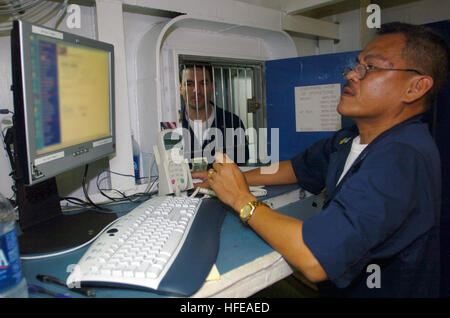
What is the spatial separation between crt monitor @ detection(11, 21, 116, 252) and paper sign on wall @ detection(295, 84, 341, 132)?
1142mm

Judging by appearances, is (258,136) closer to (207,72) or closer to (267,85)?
(267,85)

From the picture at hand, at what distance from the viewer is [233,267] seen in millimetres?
747

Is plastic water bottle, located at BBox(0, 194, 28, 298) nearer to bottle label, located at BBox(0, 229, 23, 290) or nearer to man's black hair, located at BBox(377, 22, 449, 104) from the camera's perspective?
bottle label, located at BBox(0, 229, 23, 290)

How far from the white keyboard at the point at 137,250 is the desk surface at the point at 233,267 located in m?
0.04

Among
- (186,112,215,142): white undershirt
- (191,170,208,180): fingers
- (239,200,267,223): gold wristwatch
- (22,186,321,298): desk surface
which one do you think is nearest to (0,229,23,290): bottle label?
(22,186,321,298): desk surface

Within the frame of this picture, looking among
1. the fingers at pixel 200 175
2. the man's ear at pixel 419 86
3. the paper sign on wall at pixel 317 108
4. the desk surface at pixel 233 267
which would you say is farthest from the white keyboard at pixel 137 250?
the paper sign on wall at pixel 317 108

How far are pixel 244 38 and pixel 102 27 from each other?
3.06 ft

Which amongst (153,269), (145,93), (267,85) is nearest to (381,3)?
(267,85)

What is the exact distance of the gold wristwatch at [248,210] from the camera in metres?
0.90

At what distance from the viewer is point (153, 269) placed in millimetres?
629

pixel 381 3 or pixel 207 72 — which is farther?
pixel 381 3

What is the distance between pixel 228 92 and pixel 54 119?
48.3 inches

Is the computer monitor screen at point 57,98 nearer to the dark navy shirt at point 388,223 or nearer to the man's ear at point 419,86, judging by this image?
the dark navy shirt at point 388,223

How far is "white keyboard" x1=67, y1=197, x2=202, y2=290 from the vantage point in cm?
62
